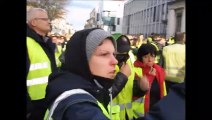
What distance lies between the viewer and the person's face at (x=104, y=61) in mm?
1558

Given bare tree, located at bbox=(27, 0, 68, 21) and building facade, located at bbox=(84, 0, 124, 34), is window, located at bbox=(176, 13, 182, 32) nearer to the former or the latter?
building facade, located at bbox=(84, 0, 124, 34)

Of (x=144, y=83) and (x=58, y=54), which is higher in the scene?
(x=58, y=54)

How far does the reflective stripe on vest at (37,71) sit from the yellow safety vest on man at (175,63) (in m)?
0.43

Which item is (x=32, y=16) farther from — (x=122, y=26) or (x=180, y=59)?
(x=180, y=59)

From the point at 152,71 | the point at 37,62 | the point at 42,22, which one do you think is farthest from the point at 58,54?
the point at 37,62

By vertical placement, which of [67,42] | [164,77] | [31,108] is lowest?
[31,108]

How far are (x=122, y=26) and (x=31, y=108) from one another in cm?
43

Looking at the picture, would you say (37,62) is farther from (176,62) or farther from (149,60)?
(176,62)

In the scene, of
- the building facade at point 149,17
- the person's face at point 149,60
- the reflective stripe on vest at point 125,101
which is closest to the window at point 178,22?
the building facade at point 149,17

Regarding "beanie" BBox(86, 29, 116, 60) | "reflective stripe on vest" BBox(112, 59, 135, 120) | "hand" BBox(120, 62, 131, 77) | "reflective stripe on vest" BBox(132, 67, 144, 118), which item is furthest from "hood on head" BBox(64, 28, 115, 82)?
"reflective stripe on vest" BBox(112, 59, 135, 120)

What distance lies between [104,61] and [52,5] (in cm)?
24

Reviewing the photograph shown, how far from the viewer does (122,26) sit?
1.65 m

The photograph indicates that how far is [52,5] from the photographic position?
158 cm
